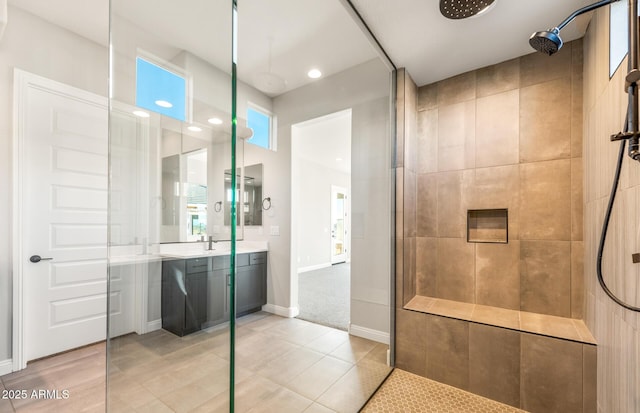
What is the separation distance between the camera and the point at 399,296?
2307 millimetres

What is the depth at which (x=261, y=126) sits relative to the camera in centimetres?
315

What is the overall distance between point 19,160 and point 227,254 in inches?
95.7

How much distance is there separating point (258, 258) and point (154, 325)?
2.01m

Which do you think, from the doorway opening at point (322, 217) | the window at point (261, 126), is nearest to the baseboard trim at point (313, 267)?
the doorway opening at point (322, 217)

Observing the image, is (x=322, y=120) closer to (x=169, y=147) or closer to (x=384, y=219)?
(x=384, y=219)

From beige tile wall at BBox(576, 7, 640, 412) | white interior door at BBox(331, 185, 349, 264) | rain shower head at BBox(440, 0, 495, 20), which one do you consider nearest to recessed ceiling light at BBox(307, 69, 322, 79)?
rain shower head at BBox(440, 0, 495, 20)

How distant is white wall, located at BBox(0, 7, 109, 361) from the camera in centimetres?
217

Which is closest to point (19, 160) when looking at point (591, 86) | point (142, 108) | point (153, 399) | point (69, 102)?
point (69, 102)

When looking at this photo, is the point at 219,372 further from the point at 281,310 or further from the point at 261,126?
the point at 261,126

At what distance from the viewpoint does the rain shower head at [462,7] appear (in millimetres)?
1571

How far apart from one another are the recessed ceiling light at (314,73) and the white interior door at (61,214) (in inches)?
83.1

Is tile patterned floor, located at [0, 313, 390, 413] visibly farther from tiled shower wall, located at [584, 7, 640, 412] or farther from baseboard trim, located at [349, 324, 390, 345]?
tiled shower wall, located at [584, 7, 640, 412]

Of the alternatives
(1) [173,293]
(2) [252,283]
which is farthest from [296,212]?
(1) [173,293]

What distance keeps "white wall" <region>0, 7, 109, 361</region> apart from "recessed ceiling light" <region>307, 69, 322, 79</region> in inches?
82.5
